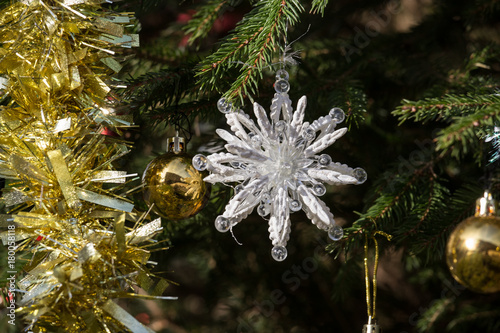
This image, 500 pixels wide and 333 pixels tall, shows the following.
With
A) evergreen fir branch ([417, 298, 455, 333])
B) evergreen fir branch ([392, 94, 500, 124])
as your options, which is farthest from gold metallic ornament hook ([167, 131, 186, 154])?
evergreen fir branch ([417, 298, 455, 333])

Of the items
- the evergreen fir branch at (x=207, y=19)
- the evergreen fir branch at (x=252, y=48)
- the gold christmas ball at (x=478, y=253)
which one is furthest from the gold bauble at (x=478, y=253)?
the evergreen fir branch at (x=207, y=19)

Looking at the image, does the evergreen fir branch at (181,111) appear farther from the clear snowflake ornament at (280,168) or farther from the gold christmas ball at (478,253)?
the gold christmas ball at (478,253)

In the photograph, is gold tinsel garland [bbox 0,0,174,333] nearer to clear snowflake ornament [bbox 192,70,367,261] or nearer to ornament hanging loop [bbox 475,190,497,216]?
clear snowflake ornament [bbox 192,70,367,261]

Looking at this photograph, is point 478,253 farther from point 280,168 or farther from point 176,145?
point 176,145

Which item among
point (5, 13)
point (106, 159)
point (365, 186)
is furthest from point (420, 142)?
point (5, 13)

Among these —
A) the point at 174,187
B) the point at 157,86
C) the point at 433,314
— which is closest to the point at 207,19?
the point at 157,86

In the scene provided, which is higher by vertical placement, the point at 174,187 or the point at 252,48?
the point at 252,48
